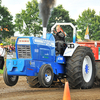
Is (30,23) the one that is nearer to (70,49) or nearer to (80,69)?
(70,49)

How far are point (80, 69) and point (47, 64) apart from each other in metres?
1.20

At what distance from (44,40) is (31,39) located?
605 millimetres

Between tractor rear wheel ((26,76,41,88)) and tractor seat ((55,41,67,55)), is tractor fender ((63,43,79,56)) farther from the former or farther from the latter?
tractor rear wheel ((26,76,41,88))

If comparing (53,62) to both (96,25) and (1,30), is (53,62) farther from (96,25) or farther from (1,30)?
(96,25)

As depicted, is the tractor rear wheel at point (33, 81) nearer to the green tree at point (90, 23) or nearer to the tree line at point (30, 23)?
the tree line at point (30, 23)

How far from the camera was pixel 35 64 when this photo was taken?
630 cm

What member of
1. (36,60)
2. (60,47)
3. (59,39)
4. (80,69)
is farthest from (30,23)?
(36,60)

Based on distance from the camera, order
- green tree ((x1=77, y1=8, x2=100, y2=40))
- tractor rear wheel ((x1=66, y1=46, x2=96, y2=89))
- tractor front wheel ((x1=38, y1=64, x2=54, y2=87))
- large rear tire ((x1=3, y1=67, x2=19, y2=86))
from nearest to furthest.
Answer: tractor front wheel ((x1=38, y1=64, x2=54, y2=87))
large rear tire ((x1=3, y1=67, x2=19, y2=86))
tractor rear wheel ((x1=66, y1=46, x2=96, y2=89))
green tree ((x1=77, y1=8, x2=100, y2=40))

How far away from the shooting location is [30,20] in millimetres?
43000

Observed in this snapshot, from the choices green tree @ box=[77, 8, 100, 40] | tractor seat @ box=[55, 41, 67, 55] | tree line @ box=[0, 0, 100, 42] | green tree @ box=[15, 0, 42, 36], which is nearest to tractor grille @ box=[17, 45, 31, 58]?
tractor seat @ box=[55, 41, 67, 55]

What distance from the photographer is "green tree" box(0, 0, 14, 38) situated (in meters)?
42.5

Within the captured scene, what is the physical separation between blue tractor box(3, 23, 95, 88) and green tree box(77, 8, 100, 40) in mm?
40365

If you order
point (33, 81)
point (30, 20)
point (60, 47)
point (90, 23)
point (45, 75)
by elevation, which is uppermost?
point (90, 23)

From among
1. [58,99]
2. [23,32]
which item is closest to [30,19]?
[23,32]
